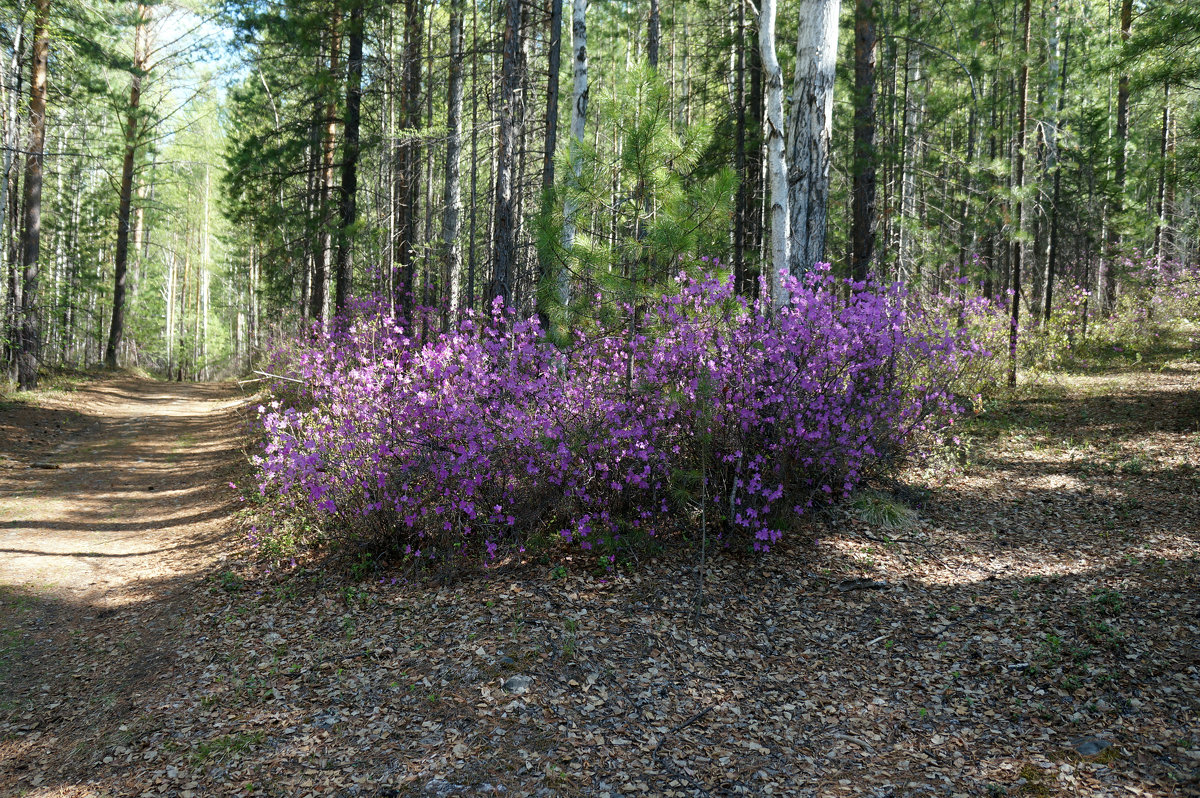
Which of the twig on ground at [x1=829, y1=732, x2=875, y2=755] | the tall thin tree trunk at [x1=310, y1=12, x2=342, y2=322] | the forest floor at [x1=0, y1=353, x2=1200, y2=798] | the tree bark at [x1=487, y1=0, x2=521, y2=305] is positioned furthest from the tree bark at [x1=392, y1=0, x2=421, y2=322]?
the twig on ground at [x1=829, y1=732, x2=875, y2=755]

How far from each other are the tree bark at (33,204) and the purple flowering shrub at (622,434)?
10.9m

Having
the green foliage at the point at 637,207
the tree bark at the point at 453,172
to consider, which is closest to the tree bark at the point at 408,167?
the tree bark at the point at 453,172

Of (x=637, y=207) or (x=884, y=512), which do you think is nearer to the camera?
(x=637, y=207)

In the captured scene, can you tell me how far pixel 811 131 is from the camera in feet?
20.0

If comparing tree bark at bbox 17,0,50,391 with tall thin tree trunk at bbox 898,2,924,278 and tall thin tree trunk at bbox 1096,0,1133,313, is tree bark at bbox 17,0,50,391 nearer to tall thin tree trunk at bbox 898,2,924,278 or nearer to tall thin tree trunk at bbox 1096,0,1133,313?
tall thin tree trunk at bbox 898,2,924,278

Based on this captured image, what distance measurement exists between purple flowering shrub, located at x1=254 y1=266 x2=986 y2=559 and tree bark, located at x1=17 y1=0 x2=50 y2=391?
10.9m

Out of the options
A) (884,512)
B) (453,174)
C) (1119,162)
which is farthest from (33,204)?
(1119,162)

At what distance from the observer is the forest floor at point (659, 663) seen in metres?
2.98

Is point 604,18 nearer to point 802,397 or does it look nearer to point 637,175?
point 637,175

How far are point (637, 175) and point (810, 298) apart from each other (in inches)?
64.6

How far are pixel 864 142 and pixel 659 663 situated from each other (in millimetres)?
7502

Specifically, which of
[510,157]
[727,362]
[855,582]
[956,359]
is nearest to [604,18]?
[510,157]

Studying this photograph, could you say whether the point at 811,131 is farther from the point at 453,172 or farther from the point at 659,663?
the point at 453,172

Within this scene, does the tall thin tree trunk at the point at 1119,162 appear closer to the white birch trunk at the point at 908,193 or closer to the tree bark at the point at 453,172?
the white birch trunk at the point at 908,193
